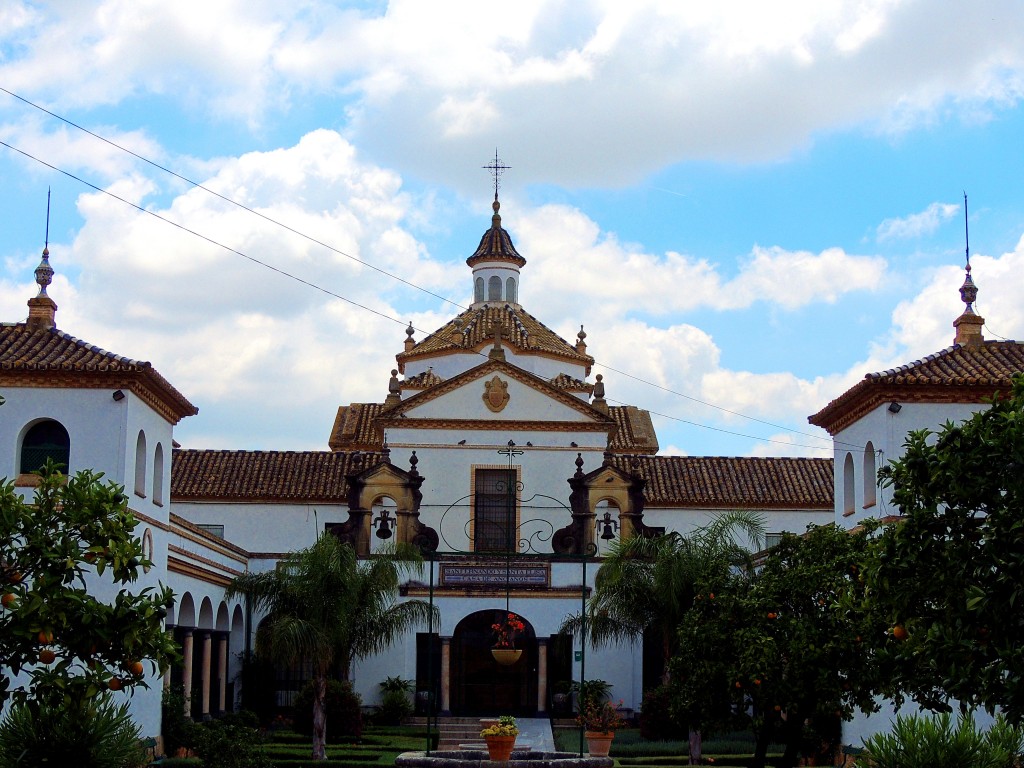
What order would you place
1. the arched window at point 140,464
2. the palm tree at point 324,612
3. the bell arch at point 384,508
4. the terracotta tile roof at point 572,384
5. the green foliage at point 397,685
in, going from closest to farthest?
1. the arched window at point 140,464
2. the palm tree at point 324,612
3. the green foliage at point 397,685
4. the bell arch at point 384,508
5. the terracotta tile roof at point 572,384

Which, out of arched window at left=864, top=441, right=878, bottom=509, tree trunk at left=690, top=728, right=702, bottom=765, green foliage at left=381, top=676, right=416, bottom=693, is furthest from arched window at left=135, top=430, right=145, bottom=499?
arched window at left=864, top=441, right=878, bottom=509

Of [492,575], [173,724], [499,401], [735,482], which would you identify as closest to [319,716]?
[173,724]

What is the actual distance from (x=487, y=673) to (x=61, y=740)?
862 inches

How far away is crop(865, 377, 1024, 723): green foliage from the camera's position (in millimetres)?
12320

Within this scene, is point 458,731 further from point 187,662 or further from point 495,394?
point 495,394

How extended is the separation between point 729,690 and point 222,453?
24647 mm

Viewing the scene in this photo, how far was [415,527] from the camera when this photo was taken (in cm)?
→ 3759

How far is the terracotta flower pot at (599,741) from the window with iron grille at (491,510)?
10802 mm

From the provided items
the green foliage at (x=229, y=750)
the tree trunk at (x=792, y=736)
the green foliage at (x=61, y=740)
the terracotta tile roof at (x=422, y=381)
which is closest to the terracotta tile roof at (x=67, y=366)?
the green foliage at (x=229, y=750)

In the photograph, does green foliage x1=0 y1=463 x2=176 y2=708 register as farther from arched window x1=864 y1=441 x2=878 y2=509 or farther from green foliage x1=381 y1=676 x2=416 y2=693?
green foliage x1=381 y1=676 x2=416 y2=693

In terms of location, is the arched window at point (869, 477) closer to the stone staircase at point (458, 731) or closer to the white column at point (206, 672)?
the stone staircase at point (458, 731)

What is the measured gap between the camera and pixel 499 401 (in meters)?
38.9

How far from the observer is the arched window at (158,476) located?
26625mm

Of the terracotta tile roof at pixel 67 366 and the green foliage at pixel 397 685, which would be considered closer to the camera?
the terracotta tile roof at pixel 67 366
